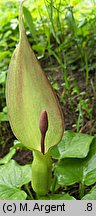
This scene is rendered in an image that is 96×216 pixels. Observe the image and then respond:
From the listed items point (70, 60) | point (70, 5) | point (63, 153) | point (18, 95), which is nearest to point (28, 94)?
point (18, 95)

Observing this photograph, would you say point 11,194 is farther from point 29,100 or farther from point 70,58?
point 70,58

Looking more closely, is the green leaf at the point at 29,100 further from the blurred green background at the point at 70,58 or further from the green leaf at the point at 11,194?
the blurred green background at the point at 70,58

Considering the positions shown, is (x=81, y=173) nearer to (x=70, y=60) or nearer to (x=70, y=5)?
(x=70, y=5)

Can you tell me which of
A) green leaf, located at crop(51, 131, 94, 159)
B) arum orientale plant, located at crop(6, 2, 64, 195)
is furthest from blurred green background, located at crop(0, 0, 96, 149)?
arum orientale plant, located at crop(6, 2, 64, 195)

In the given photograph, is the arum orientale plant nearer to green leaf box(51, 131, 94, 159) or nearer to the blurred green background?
green leaf box(51, 131, 94, 159)

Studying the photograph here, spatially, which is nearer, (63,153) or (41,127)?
(41,127)

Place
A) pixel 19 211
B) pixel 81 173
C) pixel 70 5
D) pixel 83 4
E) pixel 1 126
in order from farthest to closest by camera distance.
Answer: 1. pixel 83 4
2. pixel 1 126
3. pixel 70 5
4. pixel 81 173
5. pixel 19 211

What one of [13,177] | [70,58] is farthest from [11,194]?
[70,58]
